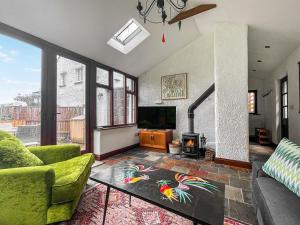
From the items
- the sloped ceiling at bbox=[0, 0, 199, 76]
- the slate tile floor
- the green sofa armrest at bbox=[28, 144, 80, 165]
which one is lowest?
the slate tile floor

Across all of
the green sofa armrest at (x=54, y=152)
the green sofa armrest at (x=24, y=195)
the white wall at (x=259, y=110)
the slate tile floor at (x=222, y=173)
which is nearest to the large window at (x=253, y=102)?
the white wall at (x=259, y=110)

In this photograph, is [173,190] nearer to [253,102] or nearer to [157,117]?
[157,117]

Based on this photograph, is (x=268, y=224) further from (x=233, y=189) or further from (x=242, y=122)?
(x=242, y=122)

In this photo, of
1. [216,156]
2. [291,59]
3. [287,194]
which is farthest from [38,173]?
[291,59]

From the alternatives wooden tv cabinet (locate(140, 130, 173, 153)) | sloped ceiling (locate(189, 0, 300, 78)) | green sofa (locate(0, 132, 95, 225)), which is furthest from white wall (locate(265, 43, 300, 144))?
green sofa (locate(0, 132, 95, 225))

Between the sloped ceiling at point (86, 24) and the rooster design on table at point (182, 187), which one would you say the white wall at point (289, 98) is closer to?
the sloped ceiling at point (86, 24)

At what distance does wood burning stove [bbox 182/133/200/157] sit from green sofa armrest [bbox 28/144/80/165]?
251 centimetres

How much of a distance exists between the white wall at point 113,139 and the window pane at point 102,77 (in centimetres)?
125

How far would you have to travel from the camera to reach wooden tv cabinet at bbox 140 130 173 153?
4316mm

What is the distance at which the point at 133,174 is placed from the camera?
1.61 metres

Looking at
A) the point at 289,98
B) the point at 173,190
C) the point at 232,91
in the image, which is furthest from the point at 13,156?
the point at 289,98

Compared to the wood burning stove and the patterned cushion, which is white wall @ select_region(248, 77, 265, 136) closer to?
the wood burning stove

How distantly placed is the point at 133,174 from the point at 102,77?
9.68 feet

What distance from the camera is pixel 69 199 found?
4.64ft
